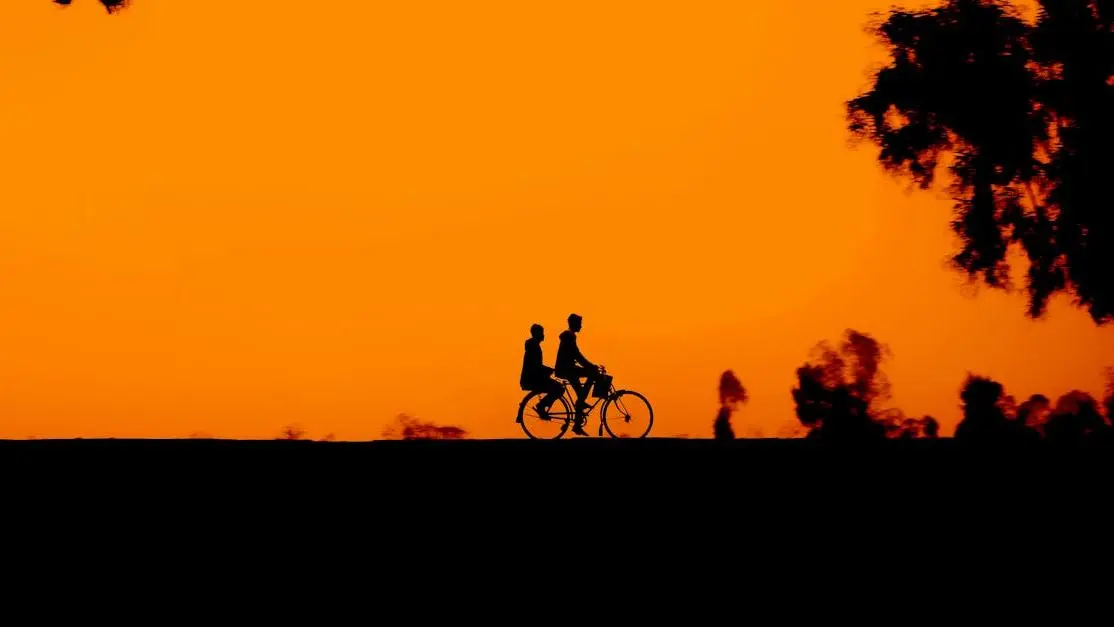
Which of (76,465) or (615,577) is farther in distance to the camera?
(76,465)

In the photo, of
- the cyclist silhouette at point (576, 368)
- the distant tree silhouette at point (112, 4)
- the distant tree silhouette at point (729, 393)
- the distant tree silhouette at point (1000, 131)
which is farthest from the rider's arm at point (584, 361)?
the distant tree silhouette at point (729, 393)

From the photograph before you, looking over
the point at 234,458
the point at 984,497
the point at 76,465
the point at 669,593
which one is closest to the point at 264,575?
the point at 234,458

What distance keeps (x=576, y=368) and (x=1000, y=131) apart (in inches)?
702

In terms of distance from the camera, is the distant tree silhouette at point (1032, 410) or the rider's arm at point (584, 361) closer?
the rider's arm at point (584, 361)

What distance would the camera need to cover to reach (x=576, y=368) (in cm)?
1697

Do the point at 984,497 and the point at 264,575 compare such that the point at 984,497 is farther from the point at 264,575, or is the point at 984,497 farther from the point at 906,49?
the point at 906,49

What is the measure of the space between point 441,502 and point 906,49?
73.9 feet

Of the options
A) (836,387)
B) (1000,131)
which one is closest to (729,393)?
(836,387)

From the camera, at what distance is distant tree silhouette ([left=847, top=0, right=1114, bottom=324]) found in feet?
97.9

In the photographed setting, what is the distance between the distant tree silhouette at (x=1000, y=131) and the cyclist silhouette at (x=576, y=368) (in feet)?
50.5

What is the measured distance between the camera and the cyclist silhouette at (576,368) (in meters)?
16.5

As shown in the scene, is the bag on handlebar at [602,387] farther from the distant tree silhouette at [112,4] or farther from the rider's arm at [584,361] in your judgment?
the distant tree silhouette at [112,4]

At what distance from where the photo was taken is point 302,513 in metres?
11.3

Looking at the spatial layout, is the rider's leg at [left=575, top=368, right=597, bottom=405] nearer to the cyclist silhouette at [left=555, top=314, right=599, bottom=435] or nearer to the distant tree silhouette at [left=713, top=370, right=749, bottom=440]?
the cyclist silhouette at [left=555, top=314, right=599, bottom=435]
